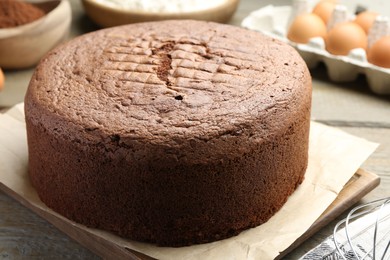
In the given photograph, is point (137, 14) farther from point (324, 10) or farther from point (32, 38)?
point (324, 10)

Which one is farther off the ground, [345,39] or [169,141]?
[169,141]

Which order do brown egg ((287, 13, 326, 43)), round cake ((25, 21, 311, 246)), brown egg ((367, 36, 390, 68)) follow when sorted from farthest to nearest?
brown egg ((287, 13, 326, 43))
brown egg ((367, 36, 390, 68))
round cake ((25, 21, 311, 246))

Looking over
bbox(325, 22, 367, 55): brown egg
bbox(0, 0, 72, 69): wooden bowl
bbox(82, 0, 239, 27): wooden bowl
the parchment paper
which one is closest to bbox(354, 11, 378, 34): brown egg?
bbox(325, 22, 367, 55): brown egg

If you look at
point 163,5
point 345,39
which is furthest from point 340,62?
point 163,5

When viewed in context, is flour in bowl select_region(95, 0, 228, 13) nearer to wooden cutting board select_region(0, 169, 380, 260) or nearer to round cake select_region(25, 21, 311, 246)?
round cake select_region(25, 21, 311, 246)

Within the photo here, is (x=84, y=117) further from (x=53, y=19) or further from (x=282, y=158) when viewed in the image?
(x=53, y=19)

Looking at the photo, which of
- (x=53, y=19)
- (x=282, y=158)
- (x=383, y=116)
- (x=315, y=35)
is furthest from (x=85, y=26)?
(x=282, y=158)

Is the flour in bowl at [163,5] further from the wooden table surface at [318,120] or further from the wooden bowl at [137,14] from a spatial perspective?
the wooden table surface at [318,120]
